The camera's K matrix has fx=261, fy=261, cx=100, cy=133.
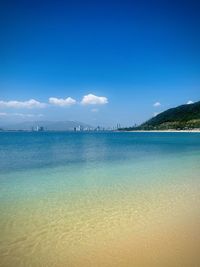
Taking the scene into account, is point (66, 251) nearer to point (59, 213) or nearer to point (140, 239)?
point (140, 239)

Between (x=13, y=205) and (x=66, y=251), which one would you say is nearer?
(x=66, y=251)

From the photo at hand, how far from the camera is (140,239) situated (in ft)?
23.0

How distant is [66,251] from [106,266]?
1.20 m

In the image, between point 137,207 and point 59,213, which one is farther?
point 137,207

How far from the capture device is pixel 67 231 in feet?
25.1

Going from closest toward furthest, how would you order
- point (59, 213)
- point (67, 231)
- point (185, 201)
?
point (67, 231) < point (59, 213) < point (185, 201)

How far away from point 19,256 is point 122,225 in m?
3.24

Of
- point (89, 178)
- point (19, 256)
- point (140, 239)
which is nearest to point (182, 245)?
point (140, 239)

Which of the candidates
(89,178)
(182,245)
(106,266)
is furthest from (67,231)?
(89,178)

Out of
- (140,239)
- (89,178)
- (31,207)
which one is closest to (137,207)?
(140,239)

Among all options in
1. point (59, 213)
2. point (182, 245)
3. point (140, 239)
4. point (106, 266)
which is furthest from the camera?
point (59, 213)

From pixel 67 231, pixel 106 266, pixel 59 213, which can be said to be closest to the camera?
pixel 106 266

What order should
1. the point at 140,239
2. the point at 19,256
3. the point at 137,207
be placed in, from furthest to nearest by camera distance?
the point at 137,207
the point at 140,239
the point at 19,256

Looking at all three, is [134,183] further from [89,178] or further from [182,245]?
[182,245]
